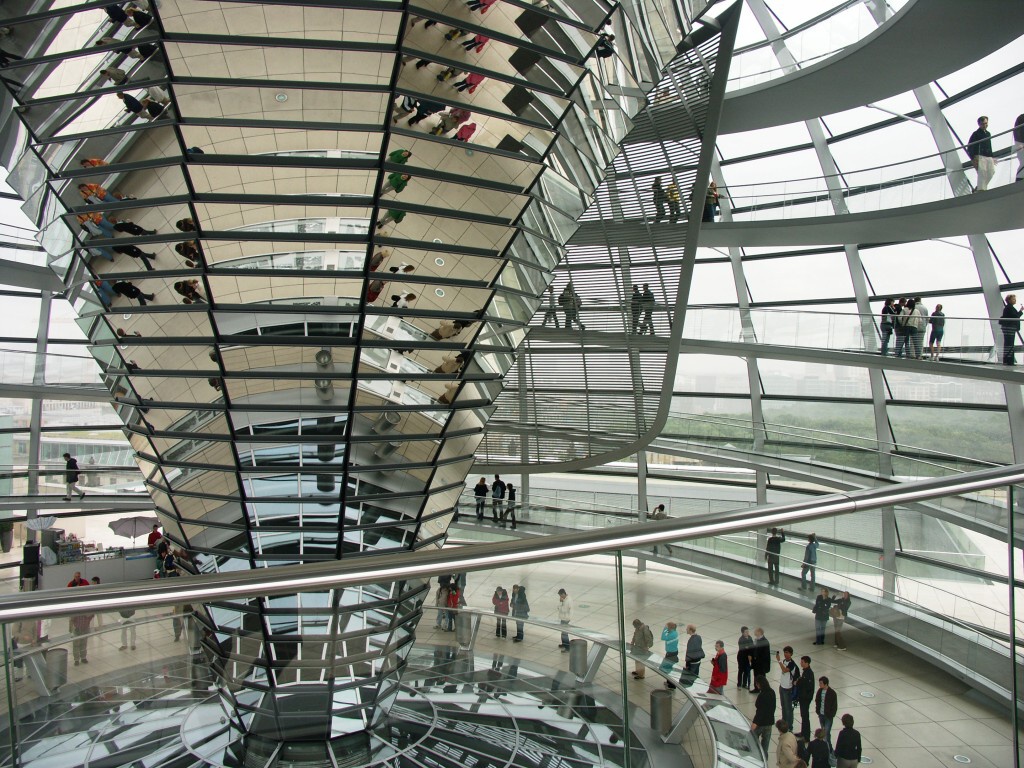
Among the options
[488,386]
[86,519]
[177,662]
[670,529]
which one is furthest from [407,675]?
[86,519]

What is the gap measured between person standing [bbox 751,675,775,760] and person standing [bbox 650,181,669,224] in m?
17.3

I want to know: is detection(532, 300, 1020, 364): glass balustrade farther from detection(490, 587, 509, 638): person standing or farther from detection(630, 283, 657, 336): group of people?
detection(490, 587, 509, 638): person standing

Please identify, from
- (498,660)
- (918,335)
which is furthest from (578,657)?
(918,335)

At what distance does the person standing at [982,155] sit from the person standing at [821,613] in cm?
1595

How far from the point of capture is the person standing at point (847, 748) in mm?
3002

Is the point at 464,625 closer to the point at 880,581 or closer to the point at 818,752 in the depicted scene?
the point at 880,581

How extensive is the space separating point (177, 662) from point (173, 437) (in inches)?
115

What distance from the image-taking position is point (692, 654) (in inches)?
132

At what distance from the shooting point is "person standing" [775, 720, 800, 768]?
3.04 meters

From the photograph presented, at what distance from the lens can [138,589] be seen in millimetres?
2094

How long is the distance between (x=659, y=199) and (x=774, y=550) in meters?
16.1

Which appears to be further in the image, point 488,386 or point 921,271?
point 921,271

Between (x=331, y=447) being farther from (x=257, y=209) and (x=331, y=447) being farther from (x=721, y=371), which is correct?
(x=721, y=371)

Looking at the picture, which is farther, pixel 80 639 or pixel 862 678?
pixel 80 639
